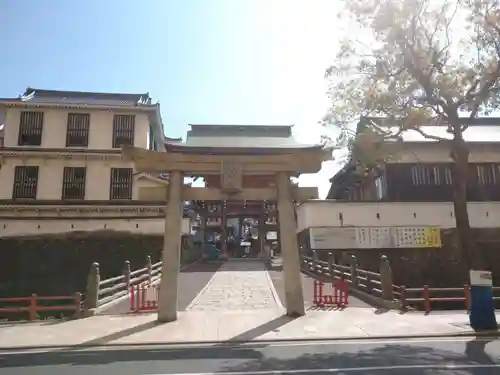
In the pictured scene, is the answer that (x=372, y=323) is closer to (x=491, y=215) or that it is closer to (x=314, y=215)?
(x=314, y=215)

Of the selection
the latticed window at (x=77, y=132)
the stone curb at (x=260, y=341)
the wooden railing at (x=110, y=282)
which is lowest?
the stone curb at (x=260, y=341)

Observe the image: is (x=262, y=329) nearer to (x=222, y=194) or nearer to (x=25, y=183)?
(x=222, y=194)

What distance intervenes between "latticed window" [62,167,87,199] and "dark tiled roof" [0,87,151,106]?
4.93 metres

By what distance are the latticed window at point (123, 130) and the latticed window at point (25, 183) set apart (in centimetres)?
554

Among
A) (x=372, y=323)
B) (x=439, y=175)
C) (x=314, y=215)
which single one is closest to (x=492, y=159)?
(x=439, y=175)

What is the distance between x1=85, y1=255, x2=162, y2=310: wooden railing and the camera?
41.5ft

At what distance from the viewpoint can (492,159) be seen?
77.4 feet

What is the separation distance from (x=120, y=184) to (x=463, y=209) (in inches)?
844

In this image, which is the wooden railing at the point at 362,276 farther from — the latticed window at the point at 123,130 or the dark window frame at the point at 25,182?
the dark window frame at the point at 25,182

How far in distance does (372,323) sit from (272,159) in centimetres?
538

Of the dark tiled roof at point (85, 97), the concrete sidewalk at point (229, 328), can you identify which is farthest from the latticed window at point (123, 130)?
the concrete sidewalk at point (229, 328)

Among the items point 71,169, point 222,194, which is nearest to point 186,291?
point 222,194

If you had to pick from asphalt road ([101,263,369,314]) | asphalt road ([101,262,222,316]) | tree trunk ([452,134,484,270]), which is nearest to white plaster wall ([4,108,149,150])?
asphalt road ([101,262,222,316])

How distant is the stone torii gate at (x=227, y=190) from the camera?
11461mm
